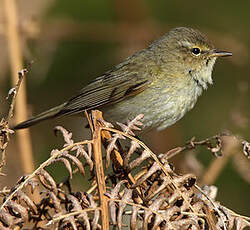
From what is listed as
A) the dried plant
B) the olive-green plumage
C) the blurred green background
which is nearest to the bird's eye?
the olive-green plumage

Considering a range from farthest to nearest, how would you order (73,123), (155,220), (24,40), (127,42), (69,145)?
(127,42)
(73,123)
(24,40)
(69,145)
(155,220)

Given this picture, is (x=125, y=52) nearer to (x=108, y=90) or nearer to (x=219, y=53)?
(x=108, y=90)

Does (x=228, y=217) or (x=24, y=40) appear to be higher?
(x=24, y=40)

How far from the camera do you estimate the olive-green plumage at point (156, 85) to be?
423 centimetres

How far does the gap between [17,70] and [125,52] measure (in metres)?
2.00

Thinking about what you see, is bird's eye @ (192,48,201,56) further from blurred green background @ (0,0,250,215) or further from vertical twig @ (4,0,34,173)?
vertical twig @ (4,0,34,173)

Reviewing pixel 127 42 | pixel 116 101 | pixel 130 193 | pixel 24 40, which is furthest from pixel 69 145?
pixel 127 42

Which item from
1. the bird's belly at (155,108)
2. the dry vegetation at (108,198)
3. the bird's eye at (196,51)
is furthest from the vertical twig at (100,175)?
the bird's eye at (196,51)

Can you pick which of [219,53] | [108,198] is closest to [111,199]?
[108,198]

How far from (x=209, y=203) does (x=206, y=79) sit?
248 centimetres

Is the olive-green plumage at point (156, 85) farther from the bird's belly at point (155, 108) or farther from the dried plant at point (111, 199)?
the dried plant at point (111, 199)

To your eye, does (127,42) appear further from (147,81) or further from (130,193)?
(130,193)

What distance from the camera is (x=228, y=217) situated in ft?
6.96

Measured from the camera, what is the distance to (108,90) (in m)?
4.57
